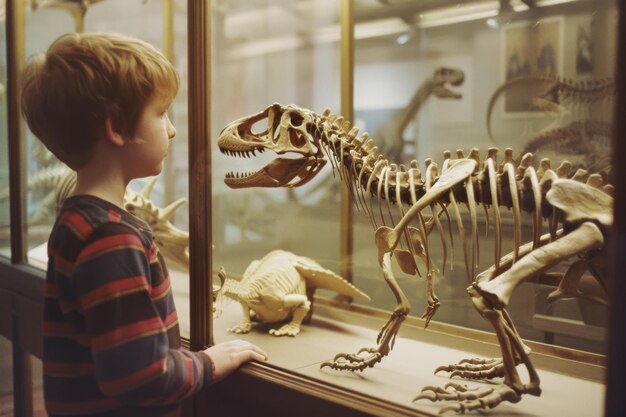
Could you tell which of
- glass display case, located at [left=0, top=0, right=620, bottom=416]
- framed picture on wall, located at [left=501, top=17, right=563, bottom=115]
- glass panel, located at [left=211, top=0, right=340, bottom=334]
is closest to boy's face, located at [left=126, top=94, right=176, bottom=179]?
glass display case, located at [left=0, top=0, right=620, bottom=416]

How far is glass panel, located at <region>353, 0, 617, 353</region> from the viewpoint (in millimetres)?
1683

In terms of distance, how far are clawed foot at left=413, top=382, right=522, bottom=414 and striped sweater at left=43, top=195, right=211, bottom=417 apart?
0.48 m

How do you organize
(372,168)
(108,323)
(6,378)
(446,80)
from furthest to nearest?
(6,378), (446,80), (372,168), (108,323)

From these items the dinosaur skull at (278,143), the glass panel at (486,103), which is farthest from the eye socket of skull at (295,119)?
the glass panel at (486,103)

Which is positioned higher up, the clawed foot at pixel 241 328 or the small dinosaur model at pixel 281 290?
the small dinosaur model at pixel 281 290

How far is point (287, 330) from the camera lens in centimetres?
197

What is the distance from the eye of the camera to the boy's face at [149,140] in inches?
50.0

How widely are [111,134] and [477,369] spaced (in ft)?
3.22

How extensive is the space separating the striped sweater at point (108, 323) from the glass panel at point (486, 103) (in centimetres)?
72

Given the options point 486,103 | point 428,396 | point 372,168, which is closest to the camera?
point 428,396

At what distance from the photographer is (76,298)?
46.6 inches

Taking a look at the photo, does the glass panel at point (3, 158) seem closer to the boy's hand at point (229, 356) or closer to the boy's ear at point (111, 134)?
the boy's hand at point (229, 356)

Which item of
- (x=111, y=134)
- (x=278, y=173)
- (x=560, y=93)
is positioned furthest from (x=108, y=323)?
(x=560, y=93)

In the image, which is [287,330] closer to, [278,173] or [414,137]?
[278,173]
